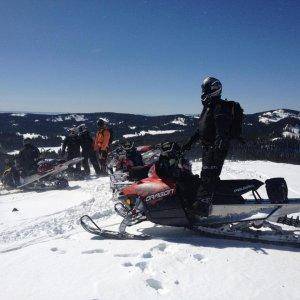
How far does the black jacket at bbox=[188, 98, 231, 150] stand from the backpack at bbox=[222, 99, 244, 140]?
0.15ft

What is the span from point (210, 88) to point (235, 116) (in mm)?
500

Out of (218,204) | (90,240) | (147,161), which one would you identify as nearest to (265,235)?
(218,204)

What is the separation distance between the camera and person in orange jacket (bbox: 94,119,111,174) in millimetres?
12578

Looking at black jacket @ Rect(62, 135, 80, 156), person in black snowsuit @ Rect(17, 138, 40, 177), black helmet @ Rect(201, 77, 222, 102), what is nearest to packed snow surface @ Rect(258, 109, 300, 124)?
black jacket @ Rect(62, 135, 80, 156)

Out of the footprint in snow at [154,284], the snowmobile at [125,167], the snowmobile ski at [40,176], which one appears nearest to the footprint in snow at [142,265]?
the footprint in snow at [154,284]

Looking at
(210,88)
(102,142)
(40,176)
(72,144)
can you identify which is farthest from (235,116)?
(72,144)

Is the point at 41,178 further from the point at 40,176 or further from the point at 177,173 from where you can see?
the point at 177,173

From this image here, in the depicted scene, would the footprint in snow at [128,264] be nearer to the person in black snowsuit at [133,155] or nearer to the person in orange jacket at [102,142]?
the person in black snowsuit at [133,155]

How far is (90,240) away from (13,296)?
1.60 m

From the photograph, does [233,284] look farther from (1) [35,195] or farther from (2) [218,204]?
(1) [35,195]

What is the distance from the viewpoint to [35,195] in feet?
32.7

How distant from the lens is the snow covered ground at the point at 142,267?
3.37 m

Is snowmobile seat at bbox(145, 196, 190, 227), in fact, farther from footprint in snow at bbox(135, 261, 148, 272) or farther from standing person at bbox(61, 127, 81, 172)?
standing person at bbox(61, 127, 81, 172)

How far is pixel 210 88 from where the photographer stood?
4.83m
